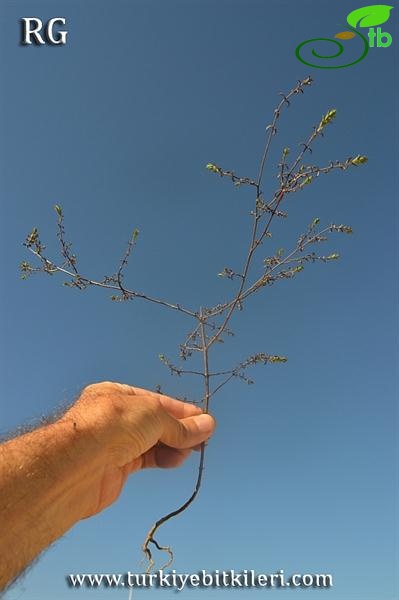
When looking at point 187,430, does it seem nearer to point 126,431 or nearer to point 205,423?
point 205,423

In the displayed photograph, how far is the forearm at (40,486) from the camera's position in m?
2.33

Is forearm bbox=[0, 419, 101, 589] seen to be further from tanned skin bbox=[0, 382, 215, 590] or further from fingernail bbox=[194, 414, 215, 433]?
fingernail bbox=[194, 414, 215, 433]

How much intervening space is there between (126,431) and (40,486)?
72cm

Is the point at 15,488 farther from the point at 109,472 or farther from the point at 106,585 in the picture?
the point at 106,585

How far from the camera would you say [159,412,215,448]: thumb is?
3.64 meters

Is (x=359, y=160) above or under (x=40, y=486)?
above

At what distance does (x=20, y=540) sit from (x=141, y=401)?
1.15 metres

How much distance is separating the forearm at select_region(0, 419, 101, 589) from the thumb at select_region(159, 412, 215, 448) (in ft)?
2.59

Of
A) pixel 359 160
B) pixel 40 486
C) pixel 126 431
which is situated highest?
pixel 359 160

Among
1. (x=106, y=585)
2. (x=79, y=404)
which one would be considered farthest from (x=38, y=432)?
(x=106, y=585)


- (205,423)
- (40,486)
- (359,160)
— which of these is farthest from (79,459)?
(359,160)

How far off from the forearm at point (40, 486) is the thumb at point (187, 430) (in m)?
0.79

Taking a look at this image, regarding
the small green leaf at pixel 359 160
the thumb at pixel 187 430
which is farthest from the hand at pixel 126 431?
the small green leaf at pixel 359 160

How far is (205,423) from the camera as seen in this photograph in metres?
4.00
